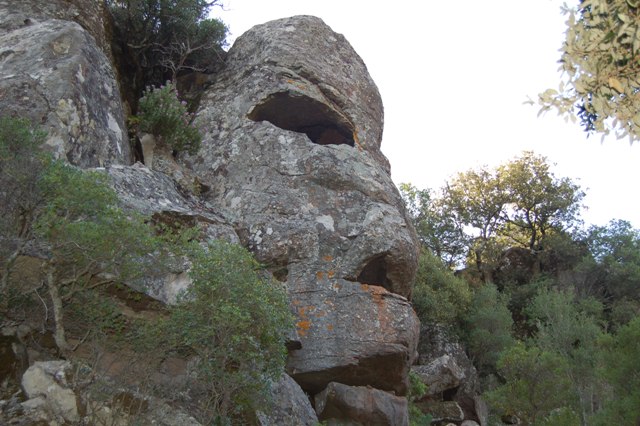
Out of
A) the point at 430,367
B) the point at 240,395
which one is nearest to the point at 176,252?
the point at 240,395

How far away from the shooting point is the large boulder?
1349cm

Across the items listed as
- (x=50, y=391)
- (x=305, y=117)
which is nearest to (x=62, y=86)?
(x=305, y=117)

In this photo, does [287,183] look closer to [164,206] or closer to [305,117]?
[305,117]

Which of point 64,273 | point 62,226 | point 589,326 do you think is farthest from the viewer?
point 589,326

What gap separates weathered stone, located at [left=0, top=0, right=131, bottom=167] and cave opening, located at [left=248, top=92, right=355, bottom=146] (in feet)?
14.6

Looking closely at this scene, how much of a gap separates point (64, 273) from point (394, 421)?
7892 mm

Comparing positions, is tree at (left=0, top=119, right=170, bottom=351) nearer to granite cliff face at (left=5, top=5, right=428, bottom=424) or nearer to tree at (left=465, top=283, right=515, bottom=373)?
granite cliff face at (left=5, top=5, right=428, bottom=424)

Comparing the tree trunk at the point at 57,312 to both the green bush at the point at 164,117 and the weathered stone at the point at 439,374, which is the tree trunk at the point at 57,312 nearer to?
the green bush at the point at 164,117

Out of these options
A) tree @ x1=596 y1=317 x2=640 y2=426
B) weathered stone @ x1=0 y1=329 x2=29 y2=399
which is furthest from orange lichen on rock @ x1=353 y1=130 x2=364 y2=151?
weathered stone @ x1=0 y1=329 x2=29 y2=399

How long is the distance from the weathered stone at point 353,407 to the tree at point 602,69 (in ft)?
31.3

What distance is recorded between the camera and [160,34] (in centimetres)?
1856

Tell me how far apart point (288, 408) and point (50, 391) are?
4.70m

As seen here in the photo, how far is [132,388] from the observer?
7953mm

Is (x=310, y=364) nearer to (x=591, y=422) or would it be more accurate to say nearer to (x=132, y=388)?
(x=132, y=388)
